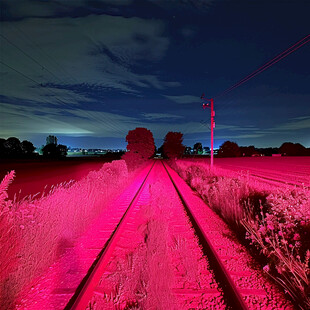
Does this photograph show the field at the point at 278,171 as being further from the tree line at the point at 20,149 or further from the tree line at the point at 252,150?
the tree line at the point at 20,149

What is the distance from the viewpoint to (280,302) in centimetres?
321

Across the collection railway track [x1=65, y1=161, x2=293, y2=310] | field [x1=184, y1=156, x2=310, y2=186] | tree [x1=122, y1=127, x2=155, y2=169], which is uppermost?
tree [x1=122, y1=127, x2=155, y2=169]

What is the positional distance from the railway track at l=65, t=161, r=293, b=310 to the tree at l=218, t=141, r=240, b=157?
115 metres

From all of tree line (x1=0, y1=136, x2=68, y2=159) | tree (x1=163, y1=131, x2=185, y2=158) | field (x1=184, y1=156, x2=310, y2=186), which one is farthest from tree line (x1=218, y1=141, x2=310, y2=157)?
tree line (x1=0, y1=136, x2=68, y2=159)

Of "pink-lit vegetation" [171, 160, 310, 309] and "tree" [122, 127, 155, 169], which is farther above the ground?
"tree" [122, 127, 155, 169]

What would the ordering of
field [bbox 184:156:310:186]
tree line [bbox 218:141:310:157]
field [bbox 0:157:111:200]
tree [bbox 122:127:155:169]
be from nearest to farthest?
1. field [bbox 0:157:111:200]
2. field [bbox 184:156:310:186]
3. tree [bbox 122:127:155:169]
4. tree line [bbox 218:141:310:157]

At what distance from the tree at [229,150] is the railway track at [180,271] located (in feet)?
Answer: 376

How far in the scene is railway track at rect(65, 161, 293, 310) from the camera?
320 cm

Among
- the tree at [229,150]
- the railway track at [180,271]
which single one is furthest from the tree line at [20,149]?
the railway track at [180,271]

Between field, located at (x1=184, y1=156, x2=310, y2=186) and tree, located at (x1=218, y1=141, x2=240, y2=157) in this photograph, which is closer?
field, located at (x1=184, y1=156, x2=310, y2=186)

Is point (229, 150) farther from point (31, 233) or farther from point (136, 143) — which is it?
point (31, 233)

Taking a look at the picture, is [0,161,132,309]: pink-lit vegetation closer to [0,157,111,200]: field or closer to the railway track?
[0,157,111,200]: field

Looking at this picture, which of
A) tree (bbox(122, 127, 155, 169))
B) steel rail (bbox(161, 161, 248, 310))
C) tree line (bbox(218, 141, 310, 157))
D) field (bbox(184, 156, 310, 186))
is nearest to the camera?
steel rail (bbox(161, 161, 248, 310))

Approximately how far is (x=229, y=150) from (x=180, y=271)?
117759 mm
